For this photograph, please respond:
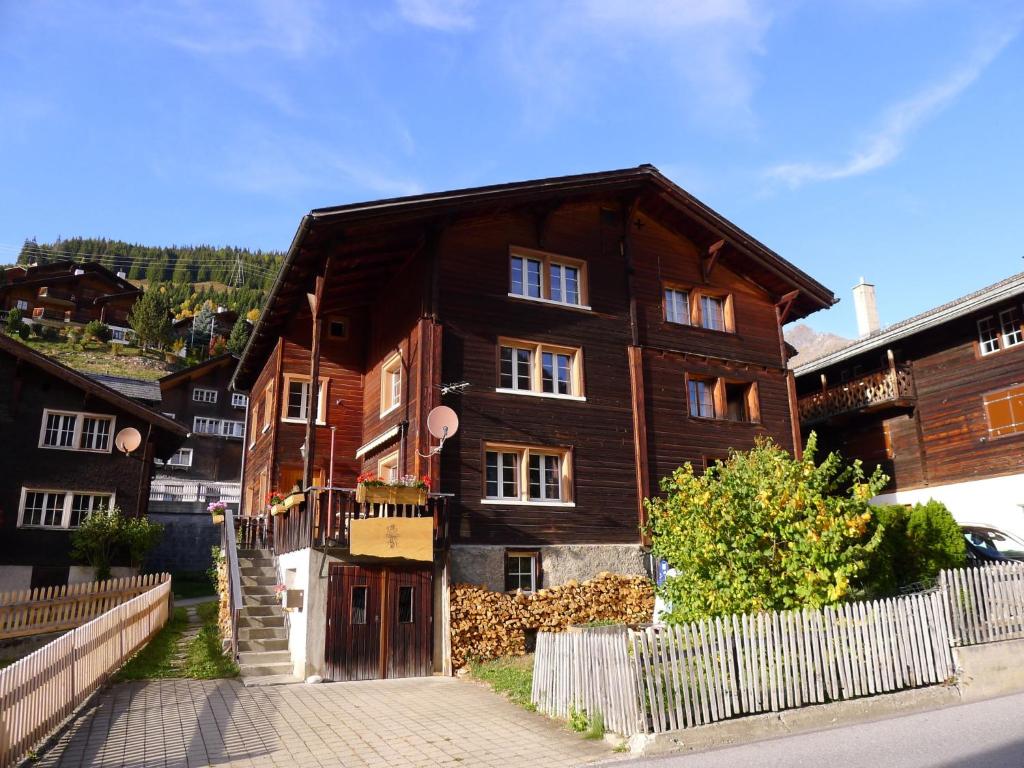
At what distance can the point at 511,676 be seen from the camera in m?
14.0

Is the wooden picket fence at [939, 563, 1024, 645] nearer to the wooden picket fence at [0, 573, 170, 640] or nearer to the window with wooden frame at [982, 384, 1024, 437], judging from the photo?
the window with wooden frame at [982, 384, 1024, 437]

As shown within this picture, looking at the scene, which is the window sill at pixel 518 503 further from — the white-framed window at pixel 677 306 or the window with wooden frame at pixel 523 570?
the white-framed window at pixel 677 306

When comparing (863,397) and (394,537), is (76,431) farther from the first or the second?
(863,397)

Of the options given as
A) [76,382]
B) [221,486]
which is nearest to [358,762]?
[76,382]

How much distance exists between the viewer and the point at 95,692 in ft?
40.8

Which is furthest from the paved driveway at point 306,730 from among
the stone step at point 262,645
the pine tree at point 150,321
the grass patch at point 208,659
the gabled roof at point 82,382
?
the pine tree at point 150,321

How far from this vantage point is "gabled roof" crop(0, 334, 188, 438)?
26172 mm

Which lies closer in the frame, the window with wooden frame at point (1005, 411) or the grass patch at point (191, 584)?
the window with wooden frame at point (1005, 411)

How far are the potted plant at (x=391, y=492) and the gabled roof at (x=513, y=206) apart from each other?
6.12 meters

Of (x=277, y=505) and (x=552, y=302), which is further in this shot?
(x=552, y=302)

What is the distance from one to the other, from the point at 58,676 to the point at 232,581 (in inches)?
232

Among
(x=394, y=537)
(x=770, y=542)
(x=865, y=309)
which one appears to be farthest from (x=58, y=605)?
(x=865, y=309)

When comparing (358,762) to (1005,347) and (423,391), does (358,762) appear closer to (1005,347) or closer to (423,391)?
(423,391)

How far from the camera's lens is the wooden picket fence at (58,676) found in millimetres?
8391
